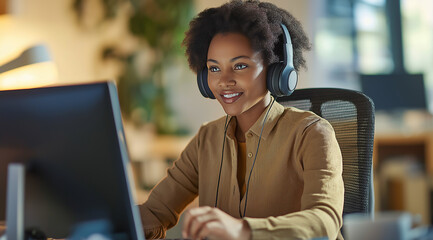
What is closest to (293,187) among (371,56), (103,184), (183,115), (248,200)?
(248,200)

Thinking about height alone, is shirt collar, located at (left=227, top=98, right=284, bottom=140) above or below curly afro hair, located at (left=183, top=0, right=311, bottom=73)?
below

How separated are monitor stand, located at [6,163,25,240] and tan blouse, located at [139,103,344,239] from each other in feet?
1.25

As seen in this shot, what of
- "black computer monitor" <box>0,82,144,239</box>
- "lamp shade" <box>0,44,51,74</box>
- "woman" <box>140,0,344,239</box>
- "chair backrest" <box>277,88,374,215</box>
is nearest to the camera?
"black computer monitor" <box>0,82,144,239</box>

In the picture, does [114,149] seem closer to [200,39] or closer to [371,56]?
[200,39]

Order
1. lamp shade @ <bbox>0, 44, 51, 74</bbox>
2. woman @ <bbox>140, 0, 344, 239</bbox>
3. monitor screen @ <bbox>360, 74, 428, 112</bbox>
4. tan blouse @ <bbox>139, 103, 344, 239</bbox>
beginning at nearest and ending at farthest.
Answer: tan blouse @ <bbox>139, 103, 344, 239</bbox> → woman @ <bbox>140, 0, 344, 239</bbox> → lamp shade @ <bbox>0, 44, 51, 74</bbox> → monitor screen @ <bbox>360, 74, 428, 112</bbox>

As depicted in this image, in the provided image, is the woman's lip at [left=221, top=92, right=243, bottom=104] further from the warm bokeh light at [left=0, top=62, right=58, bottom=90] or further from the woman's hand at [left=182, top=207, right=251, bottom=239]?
the warm bokeh light at [left=0, top=62, right=58, bottom=90]

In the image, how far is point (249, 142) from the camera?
1310 millimetres

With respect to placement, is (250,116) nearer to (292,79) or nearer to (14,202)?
(292,79)

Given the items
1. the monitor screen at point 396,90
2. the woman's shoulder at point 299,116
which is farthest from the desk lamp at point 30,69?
the monitor screen at point 396,90

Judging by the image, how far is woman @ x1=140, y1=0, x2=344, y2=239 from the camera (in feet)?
3.88

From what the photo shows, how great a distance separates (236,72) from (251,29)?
105mm

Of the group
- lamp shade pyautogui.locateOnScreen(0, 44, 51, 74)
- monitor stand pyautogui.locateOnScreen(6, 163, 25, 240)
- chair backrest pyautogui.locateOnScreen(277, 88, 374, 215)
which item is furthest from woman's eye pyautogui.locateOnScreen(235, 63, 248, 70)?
lamp shade pyautogui.locateOnScreen(0, 44, 51, 74)

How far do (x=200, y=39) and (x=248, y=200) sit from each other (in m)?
0.42

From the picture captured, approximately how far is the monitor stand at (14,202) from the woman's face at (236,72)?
0.53 meters
